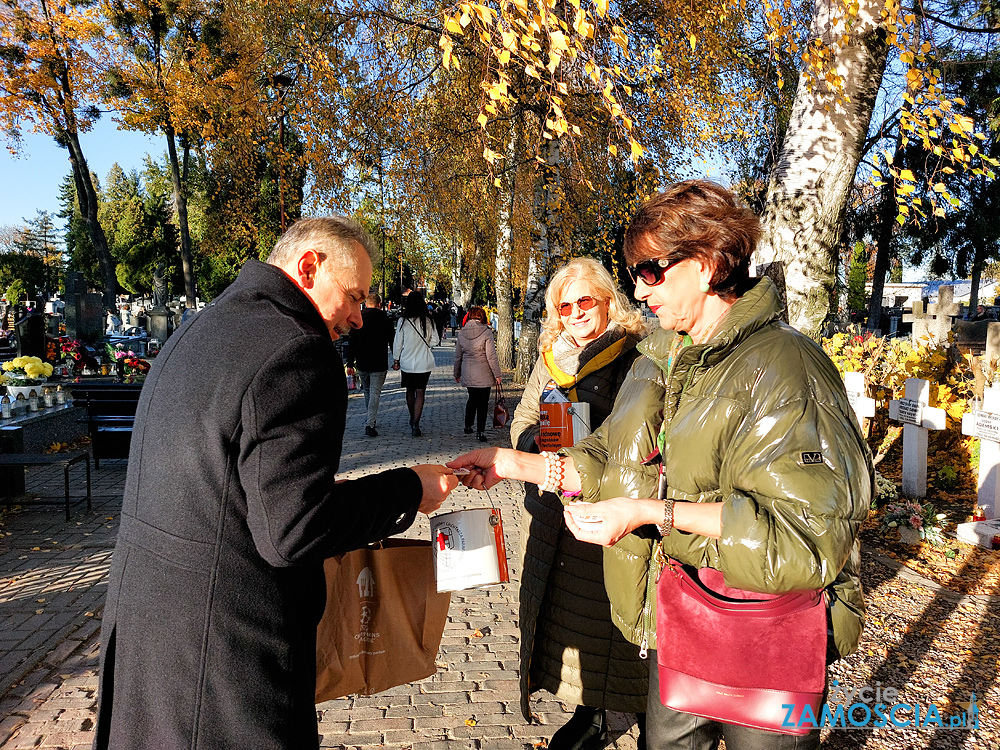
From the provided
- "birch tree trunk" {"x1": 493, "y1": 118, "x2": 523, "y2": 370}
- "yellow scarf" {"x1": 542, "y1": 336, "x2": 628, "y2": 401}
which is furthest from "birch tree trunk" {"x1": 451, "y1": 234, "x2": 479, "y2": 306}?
"yellow scarf" {"x1": 542, "y1": 336, "x2": 628, "y2": 401}

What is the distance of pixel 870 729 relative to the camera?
3303 millimetres

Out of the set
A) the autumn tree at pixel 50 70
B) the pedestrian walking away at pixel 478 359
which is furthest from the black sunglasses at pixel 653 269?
the autumn tree at pixel 50 70

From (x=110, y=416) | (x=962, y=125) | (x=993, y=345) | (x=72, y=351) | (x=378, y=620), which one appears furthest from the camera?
(x=72, y=351)

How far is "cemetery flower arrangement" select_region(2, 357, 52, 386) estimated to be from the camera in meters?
9.61

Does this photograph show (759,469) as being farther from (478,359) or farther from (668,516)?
(478,359)

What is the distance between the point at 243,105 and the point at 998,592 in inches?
541

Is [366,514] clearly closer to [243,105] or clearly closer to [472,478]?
[472,478]

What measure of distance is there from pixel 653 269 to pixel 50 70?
1081 inches

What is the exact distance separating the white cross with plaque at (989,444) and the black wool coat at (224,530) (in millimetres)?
5852

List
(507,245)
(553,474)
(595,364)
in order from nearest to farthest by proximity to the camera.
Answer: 1. (553,474)
2. (595,364)
3. (507,245)

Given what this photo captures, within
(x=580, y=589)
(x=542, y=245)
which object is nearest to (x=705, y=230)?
(x=580, y=589)

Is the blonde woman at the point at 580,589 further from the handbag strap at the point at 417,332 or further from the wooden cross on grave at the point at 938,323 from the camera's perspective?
the wooden cross on grave at the point at 938,323

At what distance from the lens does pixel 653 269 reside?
197cm

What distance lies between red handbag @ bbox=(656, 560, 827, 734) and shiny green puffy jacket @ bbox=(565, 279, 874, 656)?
0.32 ft
